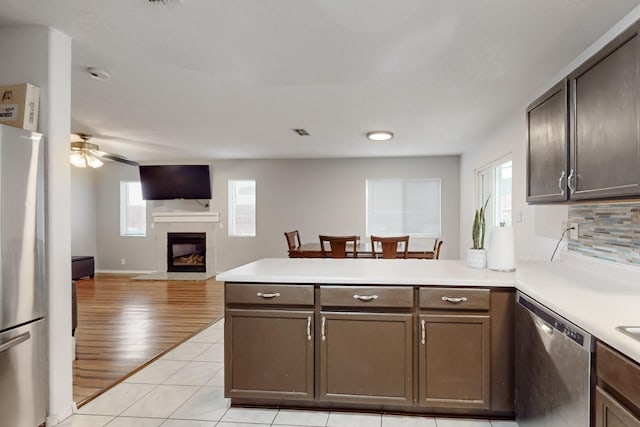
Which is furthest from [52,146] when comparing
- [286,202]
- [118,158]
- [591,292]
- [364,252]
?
[286,202]

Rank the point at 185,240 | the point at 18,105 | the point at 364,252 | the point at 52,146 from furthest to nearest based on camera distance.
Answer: the point at 185,240, the point at 364,252, the point at 52,146, the point at 18,105

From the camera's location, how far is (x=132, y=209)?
7.85 m

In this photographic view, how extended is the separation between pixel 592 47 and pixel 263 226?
5926 millimetres

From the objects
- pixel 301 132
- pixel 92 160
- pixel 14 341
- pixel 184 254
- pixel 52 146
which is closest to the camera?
pixel 14 341

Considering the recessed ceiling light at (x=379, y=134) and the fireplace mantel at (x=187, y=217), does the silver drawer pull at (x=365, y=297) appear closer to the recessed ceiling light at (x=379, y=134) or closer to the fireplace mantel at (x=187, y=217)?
the recessed ceiling light at (x=379, y=134)

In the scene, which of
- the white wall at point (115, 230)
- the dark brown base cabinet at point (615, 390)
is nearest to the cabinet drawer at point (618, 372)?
the dark brown base cabinet at point (615, 390)

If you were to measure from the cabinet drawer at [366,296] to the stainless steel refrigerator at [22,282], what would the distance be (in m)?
1.57

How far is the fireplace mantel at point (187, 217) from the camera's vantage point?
7484 mm

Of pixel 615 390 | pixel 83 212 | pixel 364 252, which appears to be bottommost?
pixel 615 390

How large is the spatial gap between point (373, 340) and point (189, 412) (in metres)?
1.23

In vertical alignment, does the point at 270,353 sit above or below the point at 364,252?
below

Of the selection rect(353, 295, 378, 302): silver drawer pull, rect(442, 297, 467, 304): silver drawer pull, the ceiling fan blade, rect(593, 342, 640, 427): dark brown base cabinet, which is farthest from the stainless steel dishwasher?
the ceiling fan blade

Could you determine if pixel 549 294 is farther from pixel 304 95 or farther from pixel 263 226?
pixel 263 226

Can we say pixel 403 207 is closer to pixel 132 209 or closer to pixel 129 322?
A: pixel 129 322
